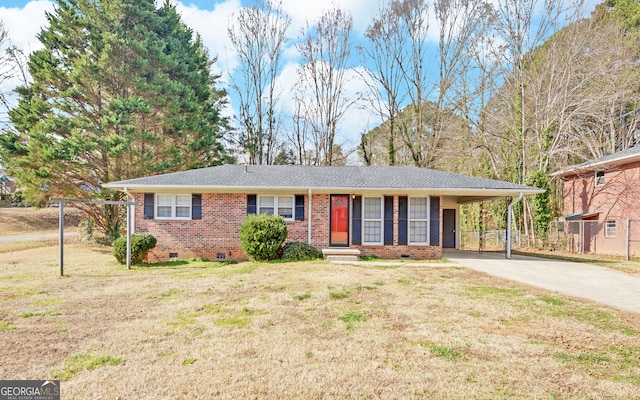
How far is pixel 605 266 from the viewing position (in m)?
11.6

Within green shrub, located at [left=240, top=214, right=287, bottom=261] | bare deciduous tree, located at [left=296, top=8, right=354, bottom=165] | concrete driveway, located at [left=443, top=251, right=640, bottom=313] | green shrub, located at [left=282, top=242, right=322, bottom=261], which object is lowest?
concrete driveway, located at [left=443, top=251, right=640, bottom=313]

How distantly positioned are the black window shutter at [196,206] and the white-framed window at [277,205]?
2.17 metres

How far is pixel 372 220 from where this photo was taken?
13.0m

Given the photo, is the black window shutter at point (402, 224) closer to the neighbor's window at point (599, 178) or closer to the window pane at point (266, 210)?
the window pane at point (266, 210)

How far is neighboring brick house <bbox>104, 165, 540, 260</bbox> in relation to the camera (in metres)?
12.5

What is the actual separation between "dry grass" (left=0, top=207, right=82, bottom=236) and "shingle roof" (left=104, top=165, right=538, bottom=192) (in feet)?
55.2

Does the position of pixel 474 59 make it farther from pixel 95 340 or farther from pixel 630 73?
pixel 95 340

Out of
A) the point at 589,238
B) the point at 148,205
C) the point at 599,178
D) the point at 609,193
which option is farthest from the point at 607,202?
the point at 148,205

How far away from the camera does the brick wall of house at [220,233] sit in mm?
12547

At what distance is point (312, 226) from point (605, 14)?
Result: 75.0 ft

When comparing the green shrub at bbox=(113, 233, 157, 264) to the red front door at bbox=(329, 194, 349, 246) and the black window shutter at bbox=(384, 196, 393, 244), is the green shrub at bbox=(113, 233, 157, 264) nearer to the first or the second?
the red front door at bbox=(329, 194, 349, 246)

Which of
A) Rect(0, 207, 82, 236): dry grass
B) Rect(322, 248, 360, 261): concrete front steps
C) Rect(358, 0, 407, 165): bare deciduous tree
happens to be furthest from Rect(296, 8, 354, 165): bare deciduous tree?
Rect(0, 207, 82, 236): dry grass

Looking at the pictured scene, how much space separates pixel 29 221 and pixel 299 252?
93.4ft

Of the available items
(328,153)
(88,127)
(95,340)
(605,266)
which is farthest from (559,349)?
(328,153)
